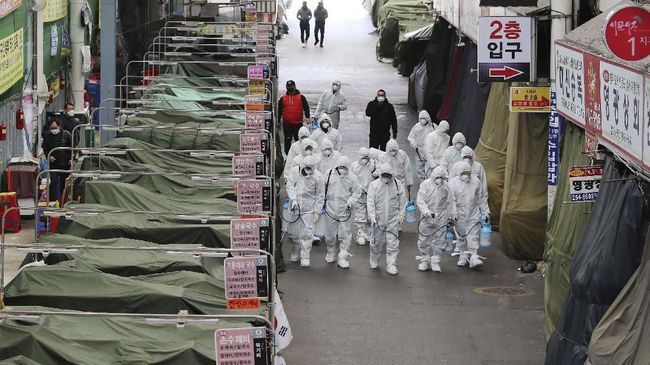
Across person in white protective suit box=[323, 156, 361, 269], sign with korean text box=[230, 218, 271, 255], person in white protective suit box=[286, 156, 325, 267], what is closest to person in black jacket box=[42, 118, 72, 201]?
person in white protective suit box=[286, 156, 325, 267]

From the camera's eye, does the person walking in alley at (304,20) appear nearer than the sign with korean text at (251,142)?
No

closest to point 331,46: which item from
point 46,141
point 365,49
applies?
point 365,49

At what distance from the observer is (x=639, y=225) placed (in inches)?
559

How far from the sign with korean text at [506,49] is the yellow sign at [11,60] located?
811 centimetres

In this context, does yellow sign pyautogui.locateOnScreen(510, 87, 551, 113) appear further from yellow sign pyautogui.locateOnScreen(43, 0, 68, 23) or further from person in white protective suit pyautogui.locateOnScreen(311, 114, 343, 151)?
yellow sign pyautogui.locateOnScreen(43, 0, 68, 23)

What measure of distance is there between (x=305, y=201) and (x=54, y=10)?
877cm

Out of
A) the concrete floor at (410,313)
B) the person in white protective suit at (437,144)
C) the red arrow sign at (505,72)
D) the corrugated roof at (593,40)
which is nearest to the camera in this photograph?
the corrugated roof at (593,40)

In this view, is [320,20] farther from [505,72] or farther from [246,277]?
[246,277]

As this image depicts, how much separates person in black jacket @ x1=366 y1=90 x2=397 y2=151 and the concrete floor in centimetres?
505

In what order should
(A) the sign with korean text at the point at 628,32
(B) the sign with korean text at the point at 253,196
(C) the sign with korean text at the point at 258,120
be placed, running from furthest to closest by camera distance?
(C) the sign with korean text at the point at 258,120 → (B) the sign with korean text at the point at 253,196 → (A) the sign with korean text at the point at 628,32

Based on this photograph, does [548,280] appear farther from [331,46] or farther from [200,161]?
[331,46]

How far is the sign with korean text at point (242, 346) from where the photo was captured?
11195 millimetres

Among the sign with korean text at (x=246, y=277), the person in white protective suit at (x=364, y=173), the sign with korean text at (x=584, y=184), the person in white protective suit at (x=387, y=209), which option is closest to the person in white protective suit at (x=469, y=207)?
the person in white protective suit at (x=387, y=209)

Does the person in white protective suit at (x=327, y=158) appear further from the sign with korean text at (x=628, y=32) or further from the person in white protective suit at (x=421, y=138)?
the sign with korean text at (x=628, y=32)
